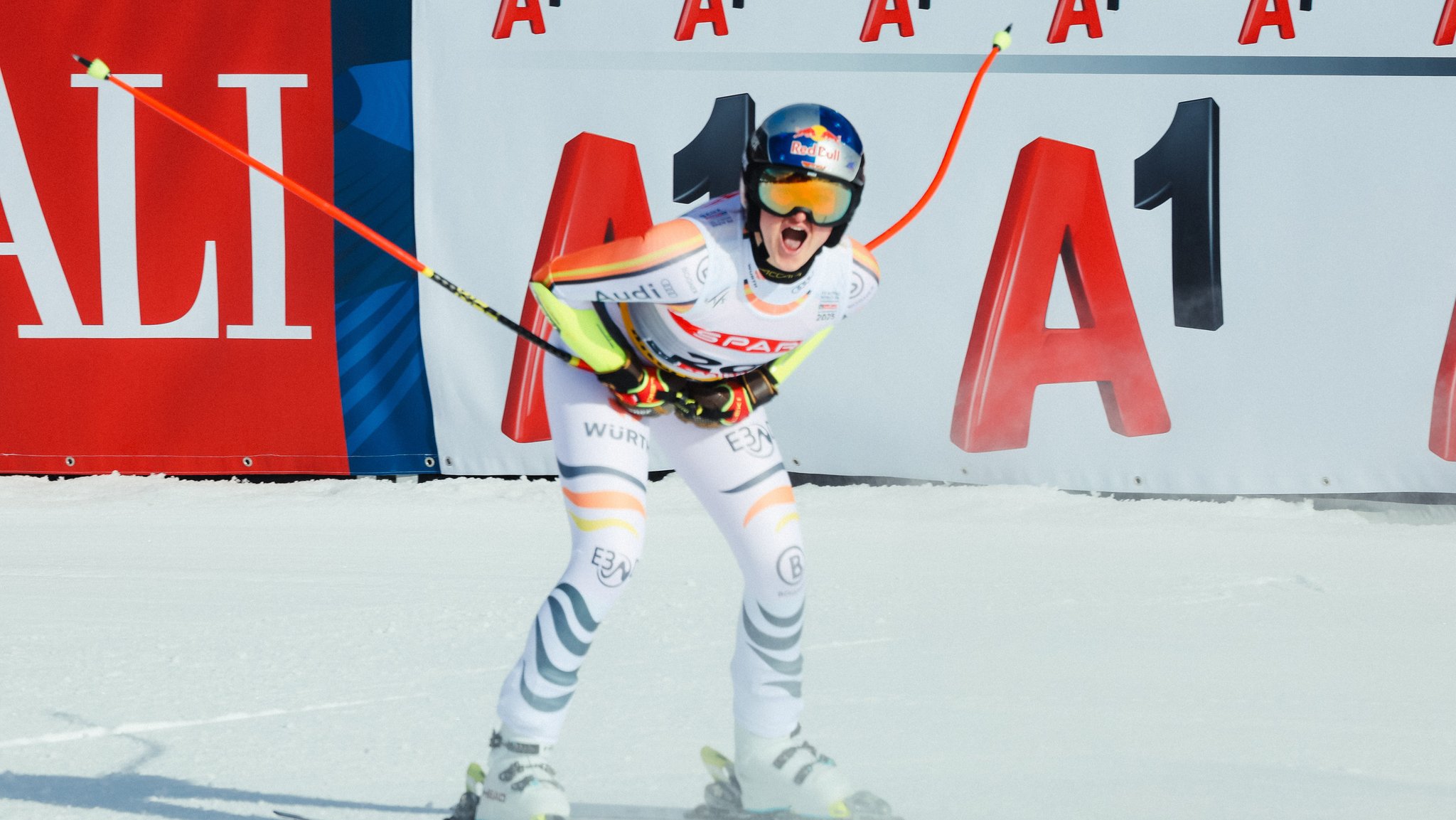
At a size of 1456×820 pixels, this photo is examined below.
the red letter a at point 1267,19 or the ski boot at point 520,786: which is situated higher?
the red letter a at point 1267,19

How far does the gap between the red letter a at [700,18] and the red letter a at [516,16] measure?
0.70 meters

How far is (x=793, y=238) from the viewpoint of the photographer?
295 centimetres

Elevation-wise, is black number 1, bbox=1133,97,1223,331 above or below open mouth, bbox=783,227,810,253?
above

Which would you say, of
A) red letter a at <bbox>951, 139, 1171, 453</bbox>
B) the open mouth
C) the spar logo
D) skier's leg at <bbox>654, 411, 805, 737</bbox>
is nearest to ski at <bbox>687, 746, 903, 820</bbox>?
skier's leg at <bbox>654, 411, 805, 737</bbox>

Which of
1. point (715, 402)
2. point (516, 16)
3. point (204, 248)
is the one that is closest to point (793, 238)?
point (715, 402)

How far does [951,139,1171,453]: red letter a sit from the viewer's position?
6941 mm

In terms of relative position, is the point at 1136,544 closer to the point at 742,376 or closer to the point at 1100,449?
the point at 1100,449

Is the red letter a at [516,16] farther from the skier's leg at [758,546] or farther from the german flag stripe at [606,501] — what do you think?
the german flag stripe at [606,501]

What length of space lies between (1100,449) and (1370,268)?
5.08 ft

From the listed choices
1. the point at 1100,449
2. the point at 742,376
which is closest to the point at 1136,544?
the point at 1100,449

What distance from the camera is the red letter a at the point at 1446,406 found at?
6.74m

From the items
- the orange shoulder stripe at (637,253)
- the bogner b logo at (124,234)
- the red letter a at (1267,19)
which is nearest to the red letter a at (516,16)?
the bogner b logo at (124,234)

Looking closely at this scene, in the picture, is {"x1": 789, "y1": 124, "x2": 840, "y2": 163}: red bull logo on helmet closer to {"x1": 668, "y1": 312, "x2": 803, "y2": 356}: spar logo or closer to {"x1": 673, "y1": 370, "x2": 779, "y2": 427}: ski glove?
{"x1": 668, "y1": 312, "x2": 803, "y2": 356}: spar logo

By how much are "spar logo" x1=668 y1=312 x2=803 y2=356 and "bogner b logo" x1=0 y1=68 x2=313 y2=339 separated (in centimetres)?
483
